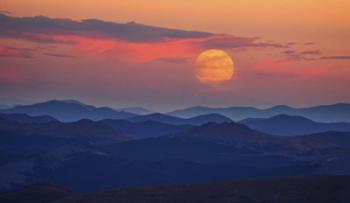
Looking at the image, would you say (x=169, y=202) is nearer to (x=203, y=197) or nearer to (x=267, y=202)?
(x=203, y=197)

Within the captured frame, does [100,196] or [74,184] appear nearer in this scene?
[100,196]

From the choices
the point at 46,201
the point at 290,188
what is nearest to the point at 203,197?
the point at 290,188

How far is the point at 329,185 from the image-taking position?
89250 millimetres

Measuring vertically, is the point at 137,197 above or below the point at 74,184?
above

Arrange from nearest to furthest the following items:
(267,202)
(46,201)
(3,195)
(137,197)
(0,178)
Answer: (267,202)
(137,197)
(46,201)
(3,195)
(0,178)

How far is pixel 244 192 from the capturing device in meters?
91.2

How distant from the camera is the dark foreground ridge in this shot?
3396 inches

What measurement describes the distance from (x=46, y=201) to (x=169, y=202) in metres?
28.1

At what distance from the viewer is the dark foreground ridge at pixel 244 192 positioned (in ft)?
283

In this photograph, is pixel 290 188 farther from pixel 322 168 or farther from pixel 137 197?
pixel 322 168

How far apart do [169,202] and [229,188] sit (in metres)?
9.95

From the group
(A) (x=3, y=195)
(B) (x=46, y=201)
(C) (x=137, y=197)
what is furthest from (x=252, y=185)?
(A) (x=3, y=195)

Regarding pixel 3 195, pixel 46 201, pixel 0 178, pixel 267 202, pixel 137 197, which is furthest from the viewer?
pixel 0 178

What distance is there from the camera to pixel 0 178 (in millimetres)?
186625
